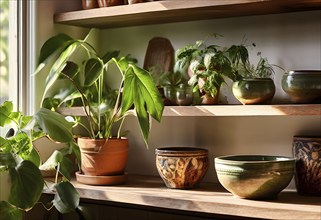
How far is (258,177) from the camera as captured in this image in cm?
177

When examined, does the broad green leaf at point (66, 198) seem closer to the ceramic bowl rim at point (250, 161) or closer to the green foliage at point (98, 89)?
the green foliage at point (98, 89)

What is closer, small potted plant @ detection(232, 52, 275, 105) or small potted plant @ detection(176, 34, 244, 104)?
small potted plant @ detection(232, 52, 275, 105)

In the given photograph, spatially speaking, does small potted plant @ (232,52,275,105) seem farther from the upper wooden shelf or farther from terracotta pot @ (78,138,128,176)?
terracotta pot @ (78,138,128,176)

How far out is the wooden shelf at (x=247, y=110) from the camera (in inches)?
67.8

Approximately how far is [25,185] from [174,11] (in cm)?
78

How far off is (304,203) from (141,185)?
24.1 inches

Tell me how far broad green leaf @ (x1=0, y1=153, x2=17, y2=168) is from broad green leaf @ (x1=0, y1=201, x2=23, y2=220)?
155mm

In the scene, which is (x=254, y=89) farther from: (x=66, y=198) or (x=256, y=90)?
(x=66, y=198)

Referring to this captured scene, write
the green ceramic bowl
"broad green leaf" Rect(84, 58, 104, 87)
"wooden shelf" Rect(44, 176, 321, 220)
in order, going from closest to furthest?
"wooden shelf" Rect(44, 176, 321, 220) < the green ceramic bowl < "broad green leaf" Rect(84, 58, 104, 87)

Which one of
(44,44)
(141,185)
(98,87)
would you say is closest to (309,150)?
(141,185)

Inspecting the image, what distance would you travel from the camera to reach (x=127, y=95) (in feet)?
6.37

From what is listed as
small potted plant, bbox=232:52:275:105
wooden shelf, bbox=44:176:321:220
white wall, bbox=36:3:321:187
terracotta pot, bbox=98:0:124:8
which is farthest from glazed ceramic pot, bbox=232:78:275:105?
terracotta pot, bbox=98:0:124:8

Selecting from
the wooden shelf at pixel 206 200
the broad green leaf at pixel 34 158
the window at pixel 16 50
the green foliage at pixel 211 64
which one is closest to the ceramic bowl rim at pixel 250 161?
the wooden shelf at pixel 206 200

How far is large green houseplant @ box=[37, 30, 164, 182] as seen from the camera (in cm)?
193
